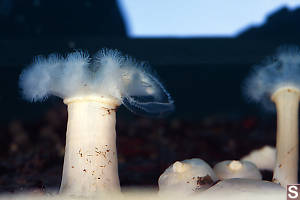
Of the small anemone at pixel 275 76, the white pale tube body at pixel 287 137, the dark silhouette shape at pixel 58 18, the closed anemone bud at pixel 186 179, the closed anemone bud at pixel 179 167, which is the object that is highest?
the dark silhouette shape at pixel 58 18

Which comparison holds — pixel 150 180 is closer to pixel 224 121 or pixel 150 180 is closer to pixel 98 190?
pixel 98 190

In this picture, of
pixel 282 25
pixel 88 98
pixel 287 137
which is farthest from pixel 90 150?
pixel 282 25

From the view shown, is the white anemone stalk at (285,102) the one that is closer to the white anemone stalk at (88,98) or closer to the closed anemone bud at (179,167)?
the closed anemone bud at (179,167)

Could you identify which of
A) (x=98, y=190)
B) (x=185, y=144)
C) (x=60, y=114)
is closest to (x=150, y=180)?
(x=98, y=190)

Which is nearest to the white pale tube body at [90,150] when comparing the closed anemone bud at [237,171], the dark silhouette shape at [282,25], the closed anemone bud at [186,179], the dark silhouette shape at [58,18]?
the closed anemone bud at [186,179]

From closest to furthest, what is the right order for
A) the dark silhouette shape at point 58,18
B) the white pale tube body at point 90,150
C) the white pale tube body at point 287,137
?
the white pale tube body at point 90,150
the white pale tube body at point 287,137
the dark silhouette shape at point 58,18

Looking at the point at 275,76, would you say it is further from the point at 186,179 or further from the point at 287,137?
the point at 186,179
